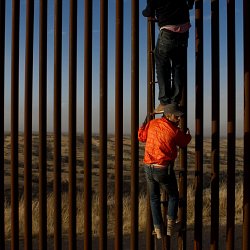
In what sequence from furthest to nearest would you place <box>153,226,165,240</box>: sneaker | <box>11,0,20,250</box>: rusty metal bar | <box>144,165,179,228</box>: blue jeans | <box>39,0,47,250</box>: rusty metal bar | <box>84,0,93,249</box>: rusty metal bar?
<box>11,0,20,250</box>: rusty metal bar < <box>39,0,47,250</box>: rusty metal bar < <box>84,0,93,249</box>: rusty metal bar < <box>153,226,165,240</box>: sneaker < <box>144,165,179,228</box>: blue jeans

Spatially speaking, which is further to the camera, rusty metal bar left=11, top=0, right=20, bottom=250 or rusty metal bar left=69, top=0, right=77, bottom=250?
rusty metal bar left=11, top=0, right=20, bottom=250

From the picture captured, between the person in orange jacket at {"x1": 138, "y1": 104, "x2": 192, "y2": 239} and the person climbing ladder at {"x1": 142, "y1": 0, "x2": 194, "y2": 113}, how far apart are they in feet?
0.66

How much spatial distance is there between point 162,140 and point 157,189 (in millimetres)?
504

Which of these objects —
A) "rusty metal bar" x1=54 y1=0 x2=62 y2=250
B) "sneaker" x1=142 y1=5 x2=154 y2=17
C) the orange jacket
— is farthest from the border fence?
the orange jacket

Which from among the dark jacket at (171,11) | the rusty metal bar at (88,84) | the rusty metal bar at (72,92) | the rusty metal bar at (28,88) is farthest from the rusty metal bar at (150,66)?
the rusty metal bar at (28,88)

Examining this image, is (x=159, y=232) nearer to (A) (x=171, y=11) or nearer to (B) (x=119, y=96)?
(B) (x=119, y=96)

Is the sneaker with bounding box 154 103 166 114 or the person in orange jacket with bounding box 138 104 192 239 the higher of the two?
the sneaker with bounding box 154 103 166 114

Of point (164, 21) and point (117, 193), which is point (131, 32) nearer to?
point (164, 21)

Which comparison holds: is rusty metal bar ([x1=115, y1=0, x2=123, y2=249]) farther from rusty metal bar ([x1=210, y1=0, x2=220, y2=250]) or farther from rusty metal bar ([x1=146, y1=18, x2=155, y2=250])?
rusty metal bar ([x1=210, y1=0, x2=220, y2=250])

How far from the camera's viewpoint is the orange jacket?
451cm

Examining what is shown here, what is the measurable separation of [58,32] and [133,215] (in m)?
1.98

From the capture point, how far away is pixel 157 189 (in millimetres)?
4730

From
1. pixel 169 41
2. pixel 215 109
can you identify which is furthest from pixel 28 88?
pixel 215 109
